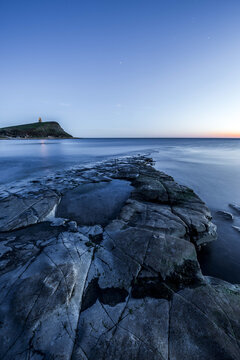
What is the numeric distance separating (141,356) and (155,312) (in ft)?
2.49

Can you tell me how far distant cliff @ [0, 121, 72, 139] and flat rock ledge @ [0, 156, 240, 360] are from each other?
143558 mm

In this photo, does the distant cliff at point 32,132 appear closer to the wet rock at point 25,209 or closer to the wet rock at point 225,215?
the wet rock at point 25,209

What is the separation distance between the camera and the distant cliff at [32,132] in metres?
129

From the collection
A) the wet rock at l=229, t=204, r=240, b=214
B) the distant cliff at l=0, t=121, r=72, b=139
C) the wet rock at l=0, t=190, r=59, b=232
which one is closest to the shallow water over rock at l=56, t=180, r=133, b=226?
the wet rock at l=0, t=190, r=59, b=232

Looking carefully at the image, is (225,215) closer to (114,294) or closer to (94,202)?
(94,202)

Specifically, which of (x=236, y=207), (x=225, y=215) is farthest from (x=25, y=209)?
(x=236, y=207)

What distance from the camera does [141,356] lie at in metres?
2.55

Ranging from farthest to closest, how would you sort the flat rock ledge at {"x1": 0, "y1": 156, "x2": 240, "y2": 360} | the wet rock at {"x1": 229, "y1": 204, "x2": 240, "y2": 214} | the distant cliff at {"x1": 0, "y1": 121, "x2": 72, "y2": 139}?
1. the distant cliff at {"x1": 0, "y1": 121, "x2": 72, "y2": 139}
2. the wet rock at {"x1": 229, "y1": 204, "x2": 240, "y2": 214}
3. the flat rock ledge at {"x1": 0, "y1": 156, "x2": 240, "y2": 360}

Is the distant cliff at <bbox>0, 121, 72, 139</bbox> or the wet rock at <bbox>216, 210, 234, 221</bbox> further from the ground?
the distant cliff at <bbox>0, 121, 72, 139</bbox>

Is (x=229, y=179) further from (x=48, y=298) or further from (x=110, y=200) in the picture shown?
(x=48, y=298)

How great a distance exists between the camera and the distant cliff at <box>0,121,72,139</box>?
129m

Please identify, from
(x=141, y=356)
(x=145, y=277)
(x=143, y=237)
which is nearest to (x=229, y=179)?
(x=143, y=237)

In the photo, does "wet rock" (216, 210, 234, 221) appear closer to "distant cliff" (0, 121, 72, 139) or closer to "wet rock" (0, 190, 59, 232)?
"wet rock" (0, 190, 59, 232)

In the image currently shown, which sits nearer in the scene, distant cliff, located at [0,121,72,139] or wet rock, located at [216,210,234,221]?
wet rock, located at [216,210,234,221]
